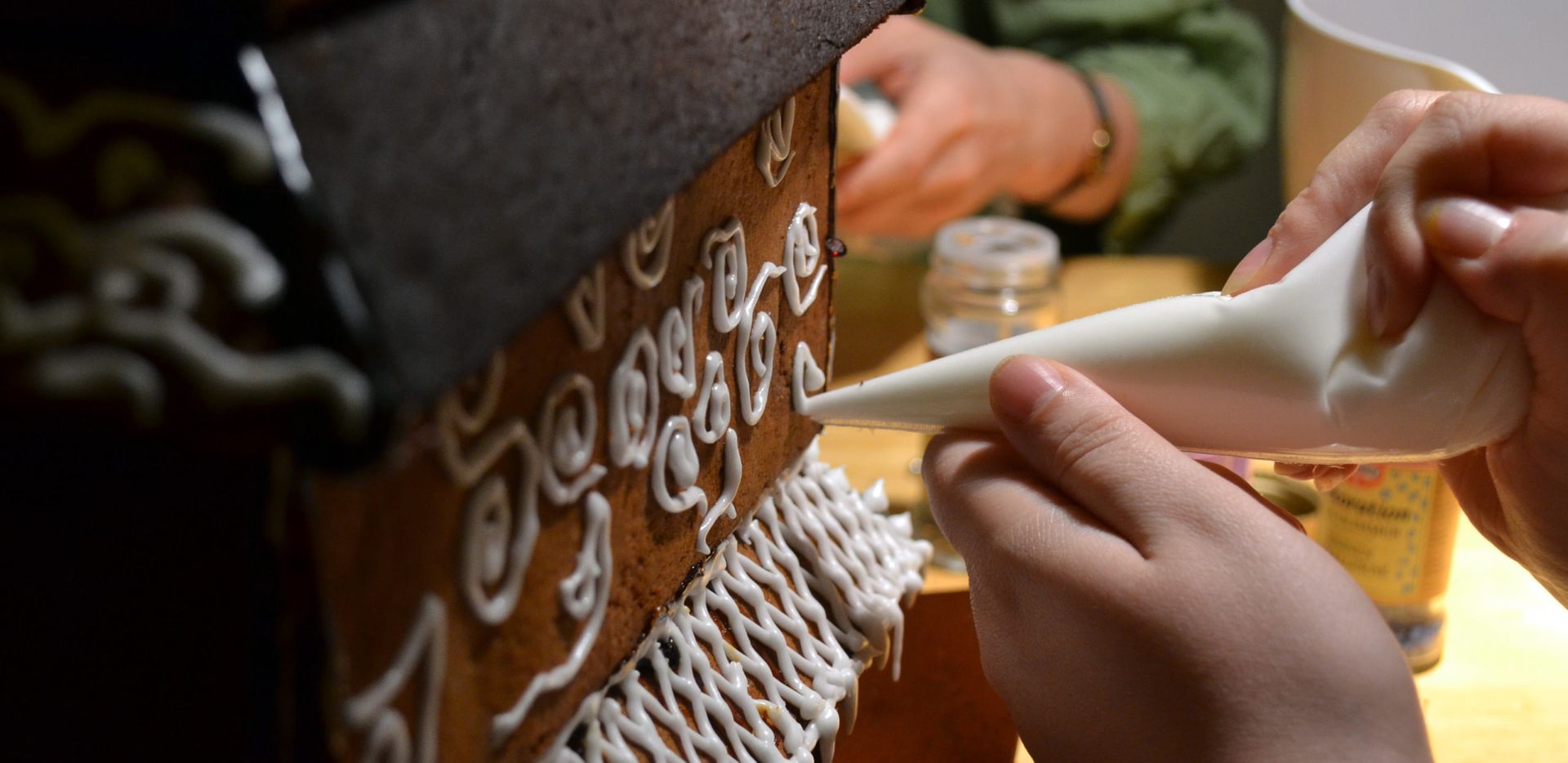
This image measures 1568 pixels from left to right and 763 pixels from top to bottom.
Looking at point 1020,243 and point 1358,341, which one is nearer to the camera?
point 1358,341

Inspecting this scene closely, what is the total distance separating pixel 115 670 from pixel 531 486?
0.14 meters

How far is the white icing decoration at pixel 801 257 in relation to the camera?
0.67 metres

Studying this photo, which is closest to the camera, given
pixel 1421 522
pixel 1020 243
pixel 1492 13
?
pixel 1421 522

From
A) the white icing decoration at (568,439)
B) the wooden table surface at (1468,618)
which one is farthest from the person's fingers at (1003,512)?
the wooden table surface at (1468,618)

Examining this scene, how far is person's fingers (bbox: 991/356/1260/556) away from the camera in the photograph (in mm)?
526

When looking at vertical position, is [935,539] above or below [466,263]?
below

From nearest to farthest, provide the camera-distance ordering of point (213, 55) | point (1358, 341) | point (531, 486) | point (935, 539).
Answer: point (213, 55), point (531, 486), point (1358, 341), point (935, 539)

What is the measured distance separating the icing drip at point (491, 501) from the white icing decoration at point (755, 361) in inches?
7.4

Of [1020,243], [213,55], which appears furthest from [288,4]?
[1020,243]

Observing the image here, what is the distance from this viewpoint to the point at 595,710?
533 mm

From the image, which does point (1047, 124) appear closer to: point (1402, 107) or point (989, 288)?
point (989, 288)

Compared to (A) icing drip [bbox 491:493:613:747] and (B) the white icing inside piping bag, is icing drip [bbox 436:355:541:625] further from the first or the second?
(B) the white icing inside piping bag

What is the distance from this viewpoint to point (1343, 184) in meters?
0.69

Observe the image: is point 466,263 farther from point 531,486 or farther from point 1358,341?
point 1358,341
